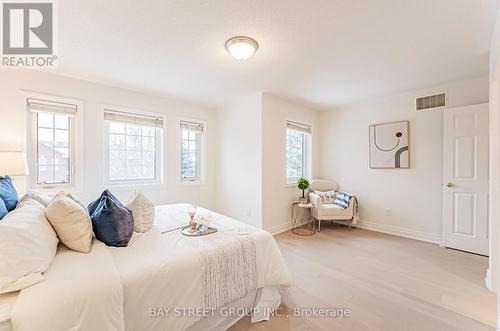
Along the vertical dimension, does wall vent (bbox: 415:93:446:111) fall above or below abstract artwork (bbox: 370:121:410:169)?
above

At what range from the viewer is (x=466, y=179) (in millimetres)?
3045

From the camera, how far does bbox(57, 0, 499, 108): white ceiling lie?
1740 mm

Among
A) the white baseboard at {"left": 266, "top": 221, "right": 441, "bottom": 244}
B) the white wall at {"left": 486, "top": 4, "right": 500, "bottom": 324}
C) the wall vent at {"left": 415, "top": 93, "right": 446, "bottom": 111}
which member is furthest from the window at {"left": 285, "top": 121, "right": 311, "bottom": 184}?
the white wall at {"left": 486, "top": 4, "right": 500, "bottom": 324}

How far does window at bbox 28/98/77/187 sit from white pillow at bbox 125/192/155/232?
71.9 inches

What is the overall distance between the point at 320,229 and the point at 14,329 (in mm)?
4001

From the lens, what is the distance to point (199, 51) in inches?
93.4

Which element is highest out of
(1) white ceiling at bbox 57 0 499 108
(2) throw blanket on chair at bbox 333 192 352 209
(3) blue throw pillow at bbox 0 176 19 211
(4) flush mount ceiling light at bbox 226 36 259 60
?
(1) white ceiling at bbox 57 0 499 108

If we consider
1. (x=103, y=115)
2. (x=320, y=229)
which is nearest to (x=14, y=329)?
(x=103, y=115)

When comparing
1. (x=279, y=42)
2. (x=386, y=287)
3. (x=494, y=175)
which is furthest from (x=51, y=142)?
(x=494, y=175)

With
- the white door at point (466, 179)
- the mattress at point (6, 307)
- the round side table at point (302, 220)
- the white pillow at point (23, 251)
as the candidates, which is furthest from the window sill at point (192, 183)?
the white door at point (466, 179)

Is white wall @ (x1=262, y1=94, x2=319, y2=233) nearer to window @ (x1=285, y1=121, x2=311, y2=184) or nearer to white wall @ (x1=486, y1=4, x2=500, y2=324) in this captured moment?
window @ (x1=285, y1=121, x2=311, y2=184)

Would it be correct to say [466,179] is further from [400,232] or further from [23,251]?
[23,251]

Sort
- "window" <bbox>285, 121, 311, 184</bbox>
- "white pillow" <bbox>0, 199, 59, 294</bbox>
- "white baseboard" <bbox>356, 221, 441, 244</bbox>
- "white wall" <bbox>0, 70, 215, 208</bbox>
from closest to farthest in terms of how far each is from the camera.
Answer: "white pillow" <bbox>0, 199, 59, 294</bbox> < "white wall" <bbox>0, 70, 215, 208</bbox> < "white baseboard" <bbox>356, 221, 441, 244</bbox> < "window" <bbox>285, 121, 311, 184</bbox>

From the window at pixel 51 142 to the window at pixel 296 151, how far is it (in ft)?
11.3
